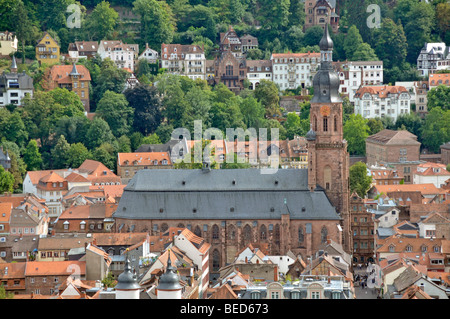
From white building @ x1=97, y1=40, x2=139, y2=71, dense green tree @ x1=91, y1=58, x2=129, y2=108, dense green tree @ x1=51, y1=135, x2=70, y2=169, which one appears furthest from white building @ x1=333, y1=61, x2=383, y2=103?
dense green tree @ x1=51, y1=135, x2=70, y2=169

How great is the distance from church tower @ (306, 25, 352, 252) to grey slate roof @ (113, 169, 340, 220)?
43.7 inches

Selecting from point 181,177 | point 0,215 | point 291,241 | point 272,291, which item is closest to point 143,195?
point 181,177

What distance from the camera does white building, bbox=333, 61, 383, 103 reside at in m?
137

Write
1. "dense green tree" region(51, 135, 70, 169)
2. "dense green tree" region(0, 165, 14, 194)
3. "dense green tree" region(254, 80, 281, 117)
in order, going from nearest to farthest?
"dense green tree" region(0, 165, 14, 194)
"dense green tree" region(51, 135, 70, 169)
"dense green tree" region(254, 80, 281, 117)

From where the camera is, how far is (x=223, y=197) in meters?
73.1

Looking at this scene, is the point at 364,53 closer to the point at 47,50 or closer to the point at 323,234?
the point at 47,50

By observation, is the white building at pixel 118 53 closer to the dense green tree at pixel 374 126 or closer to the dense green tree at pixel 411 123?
the dense green tree at pixel 374 126

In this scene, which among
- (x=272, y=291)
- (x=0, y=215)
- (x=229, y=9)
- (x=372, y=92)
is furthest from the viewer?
(x=229, y=9)

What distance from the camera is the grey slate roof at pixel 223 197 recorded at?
237ft

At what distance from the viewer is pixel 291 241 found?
71.4 m

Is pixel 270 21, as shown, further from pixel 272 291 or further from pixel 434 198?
pixel 272 291

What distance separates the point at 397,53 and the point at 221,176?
7399 cm

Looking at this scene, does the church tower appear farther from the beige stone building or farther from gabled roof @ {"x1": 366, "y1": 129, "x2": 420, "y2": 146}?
gabled roof @ {"x1": 366, "y1": 129, "x2": 420, "y2": 146}

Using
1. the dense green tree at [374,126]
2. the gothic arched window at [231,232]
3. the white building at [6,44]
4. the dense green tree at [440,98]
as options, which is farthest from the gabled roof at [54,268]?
the dense green tree at [440,98]
